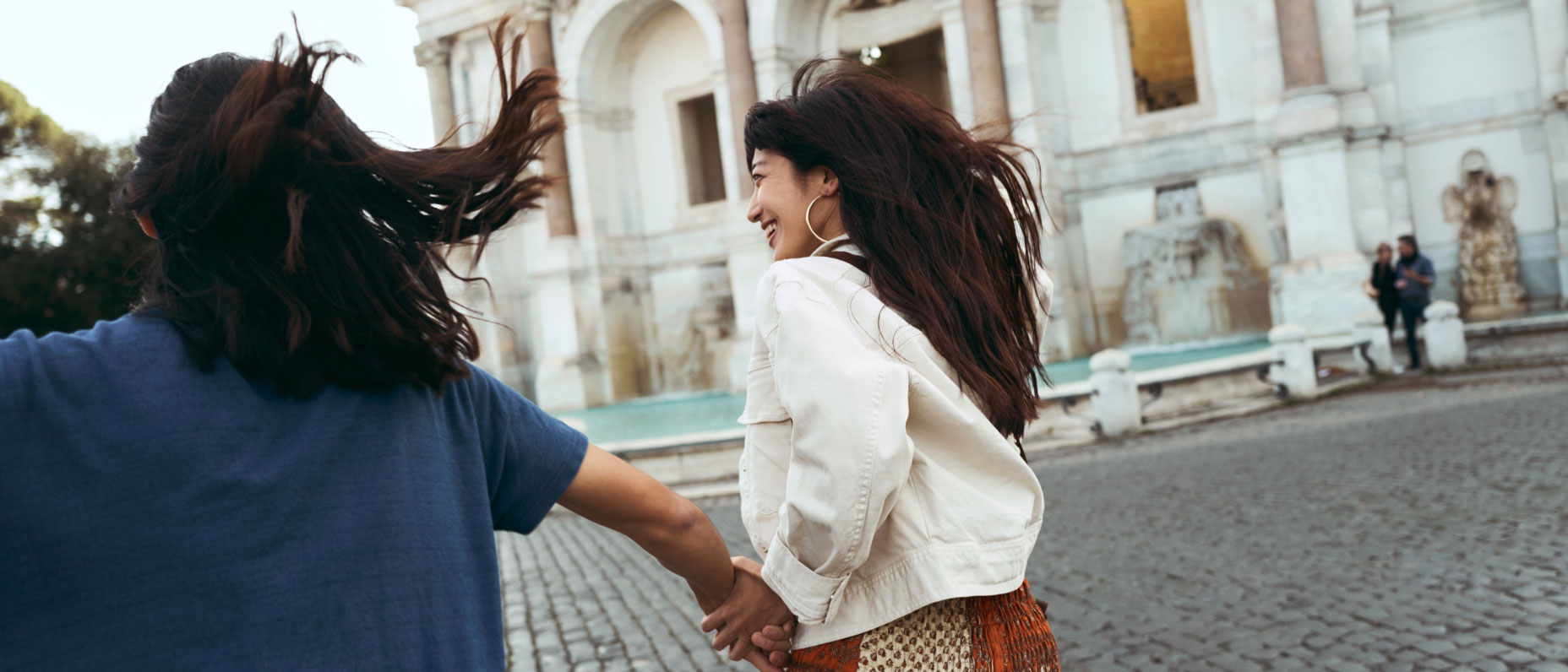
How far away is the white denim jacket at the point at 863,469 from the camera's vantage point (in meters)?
1.33

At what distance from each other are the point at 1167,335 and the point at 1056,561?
12105 mm

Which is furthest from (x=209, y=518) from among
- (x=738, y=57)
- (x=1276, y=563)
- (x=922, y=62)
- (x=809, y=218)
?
(x=922, y=62)

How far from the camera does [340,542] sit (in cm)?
111

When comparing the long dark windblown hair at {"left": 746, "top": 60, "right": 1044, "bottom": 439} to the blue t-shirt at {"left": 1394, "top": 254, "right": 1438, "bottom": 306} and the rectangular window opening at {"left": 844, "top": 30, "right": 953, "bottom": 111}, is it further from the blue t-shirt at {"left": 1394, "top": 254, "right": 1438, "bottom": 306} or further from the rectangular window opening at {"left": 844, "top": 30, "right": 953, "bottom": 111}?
the rectangular window opening at {"left": 844, "top": 30, "right": 953, "bottom": 111}

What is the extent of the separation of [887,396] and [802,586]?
10.8 inches

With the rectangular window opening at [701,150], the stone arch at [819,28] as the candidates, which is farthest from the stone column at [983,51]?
the rectangular window opening at [701,150]

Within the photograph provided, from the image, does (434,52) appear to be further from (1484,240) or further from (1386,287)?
(1484,240)

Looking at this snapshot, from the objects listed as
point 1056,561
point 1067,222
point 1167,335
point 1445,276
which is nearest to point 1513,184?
point 1445,276

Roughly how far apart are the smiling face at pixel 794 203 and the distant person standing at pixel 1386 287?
11825 millimetres

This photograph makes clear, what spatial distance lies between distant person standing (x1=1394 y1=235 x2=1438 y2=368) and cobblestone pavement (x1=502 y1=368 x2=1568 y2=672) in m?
3.37

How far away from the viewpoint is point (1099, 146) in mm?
17844

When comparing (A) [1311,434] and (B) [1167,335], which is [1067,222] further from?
(A) [1311,434]

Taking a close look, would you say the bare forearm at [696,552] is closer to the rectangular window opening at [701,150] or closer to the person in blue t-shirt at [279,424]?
the person in blue t-shirt at [279,424]

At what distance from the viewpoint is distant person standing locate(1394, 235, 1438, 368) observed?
37.9 ft
